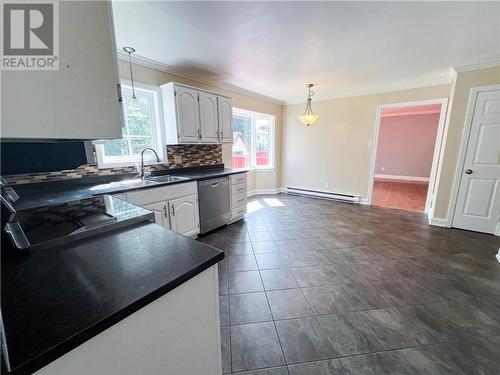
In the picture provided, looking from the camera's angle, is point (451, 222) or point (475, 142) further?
point (451, 222)

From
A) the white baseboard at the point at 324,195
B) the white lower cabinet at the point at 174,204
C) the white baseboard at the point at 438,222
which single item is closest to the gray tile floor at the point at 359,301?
the white baseboard at the point at 438,222

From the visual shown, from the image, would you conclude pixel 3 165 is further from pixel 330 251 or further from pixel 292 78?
pixel 292 78

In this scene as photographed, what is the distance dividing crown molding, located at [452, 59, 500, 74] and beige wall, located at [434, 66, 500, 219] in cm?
4

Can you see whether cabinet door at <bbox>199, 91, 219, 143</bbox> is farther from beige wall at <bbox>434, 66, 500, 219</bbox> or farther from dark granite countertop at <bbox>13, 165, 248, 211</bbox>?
beige wall at <bbox>434, 66, 500, 219</bbox>

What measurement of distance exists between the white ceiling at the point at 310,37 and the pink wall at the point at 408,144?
4.13 meters

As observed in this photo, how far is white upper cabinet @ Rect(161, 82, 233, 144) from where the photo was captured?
2855 millimetres

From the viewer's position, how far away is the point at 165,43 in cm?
231

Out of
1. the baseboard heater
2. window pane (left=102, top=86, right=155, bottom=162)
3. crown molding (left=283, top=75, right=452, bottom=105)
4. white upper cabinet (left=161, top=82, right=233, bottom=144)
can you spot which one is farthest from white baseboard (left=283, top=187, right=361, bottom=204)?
window pane (left=102, top=86, right=155, bottom=162)

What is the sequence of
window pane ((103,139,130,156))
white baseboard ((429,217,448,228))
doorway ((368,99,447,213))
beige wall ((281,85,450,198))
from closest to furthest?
1. window pane ((103,139,130,156))
2. white baseboard ((429,217,448,228))
3. beige wall ((281,85,450,198))
4. doorway ((368,99,447,213))

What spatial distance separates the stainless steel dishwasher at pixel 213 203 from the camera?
2.96 m

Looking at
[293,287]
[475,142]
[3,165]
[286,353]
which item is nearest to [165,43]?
[3,165]

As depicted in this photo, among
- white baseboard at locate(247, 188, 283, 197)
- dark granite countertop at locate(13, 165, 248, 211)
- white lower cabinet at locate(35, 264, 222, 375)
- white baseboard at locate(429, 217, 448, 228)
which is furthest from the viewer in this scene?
white baseboard at locate(247, 188, 283, 197)

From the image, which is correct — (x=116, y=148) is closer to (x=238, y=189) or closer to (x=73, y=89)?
(x=238, y=189)

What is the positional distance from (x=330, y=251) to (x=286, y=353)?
1.54m
